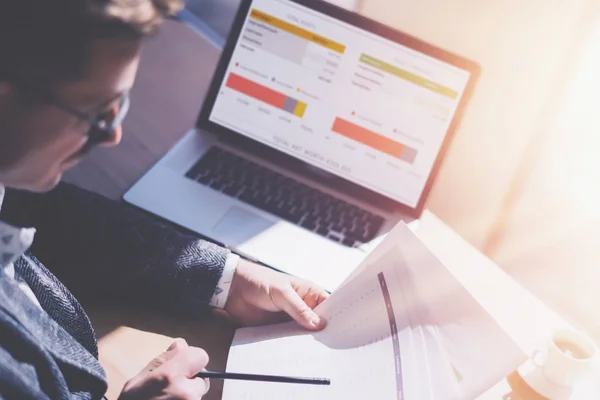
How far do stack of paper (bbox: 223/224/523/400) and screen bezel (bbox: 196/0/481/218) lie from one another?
345 millimetres

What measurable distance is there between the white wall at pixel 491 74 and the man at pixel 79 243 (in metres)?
0.51

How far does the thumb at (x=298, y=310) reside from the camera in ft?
2.64

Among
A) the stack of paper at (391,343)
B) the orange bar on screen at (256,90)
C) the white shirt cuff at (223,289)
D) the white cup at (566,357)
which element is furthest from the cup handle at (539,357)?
the orange bar on screen at (256,90)

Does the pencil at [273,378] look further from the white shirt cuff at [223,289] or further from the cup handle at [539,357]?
the cup handle at [539,357]

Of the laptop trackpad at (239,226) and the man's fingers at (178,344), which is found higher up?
the laptop trackpad at (239,226)

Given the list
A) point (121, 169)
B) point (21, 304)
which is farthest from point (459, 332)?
point (121, 169)

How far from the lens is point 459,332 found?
2.15ft

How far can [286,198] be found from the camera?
3.57ft

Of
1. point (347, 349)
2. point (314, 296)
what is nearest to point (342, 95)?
point (314, 296)

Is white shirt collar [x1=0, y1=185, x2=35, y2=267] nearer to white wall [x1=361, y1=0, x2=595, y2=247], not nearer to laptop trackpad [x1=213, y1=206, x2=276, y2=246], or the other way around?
laptop trackpad [x1=213, y1=206, x2=276, y2=246]

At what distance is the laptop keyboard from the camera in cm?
105

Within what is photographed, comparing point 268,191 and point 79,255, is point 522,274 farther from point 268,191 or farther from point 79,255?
point 79,255

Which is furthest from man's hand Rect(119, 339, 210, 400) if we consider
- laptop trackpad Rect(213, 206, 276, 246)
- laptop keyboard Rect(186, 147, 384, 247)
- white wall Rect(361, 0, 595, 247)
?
white wall Rect(361, 0, 595, 247)

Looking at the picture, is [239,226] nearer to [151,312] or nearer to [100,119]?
[151,312]
